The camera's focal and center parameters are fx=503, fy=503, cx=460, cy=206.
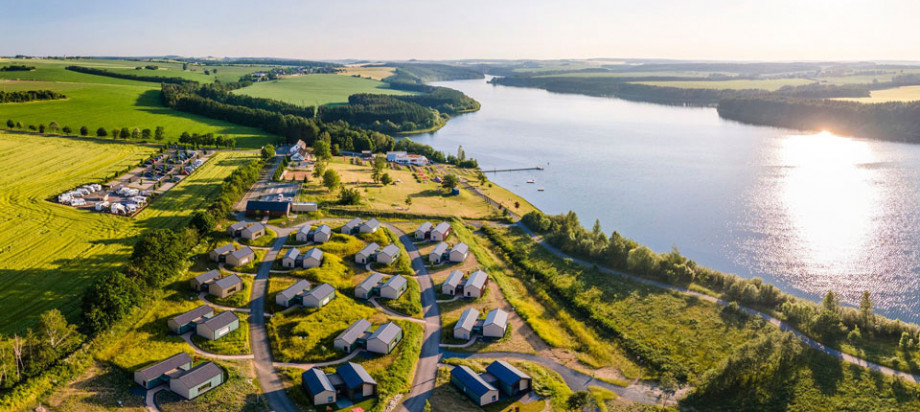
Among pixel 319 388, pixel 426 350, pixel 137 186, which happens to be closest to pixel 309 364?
pixel 319 388

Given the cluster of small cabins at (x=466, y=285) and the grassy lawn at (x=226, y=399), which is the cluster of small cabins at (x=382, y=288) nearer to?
the cluster of small cabins at (x=466, y=285)

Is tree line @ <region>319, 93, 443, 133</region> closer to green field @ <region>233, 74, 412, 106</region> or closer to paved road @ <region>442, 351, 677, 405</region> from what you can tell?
green field @ <region>233, 74, 412, 106</region>

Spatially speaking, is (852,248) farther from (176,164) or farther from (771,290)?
(176,164)

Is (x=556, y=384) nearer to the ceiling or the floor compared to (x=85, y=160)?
nearer to the floor

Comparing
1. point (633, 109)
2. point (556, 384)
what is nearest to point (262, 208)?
point (556, 384)

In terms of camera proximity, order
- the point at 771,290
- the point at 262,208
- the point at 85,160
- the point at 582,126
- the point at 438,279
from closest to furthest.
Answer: the point at 771,290, the point at 438,279, the point at 262,208, the point at 85,160, the point at 582,126

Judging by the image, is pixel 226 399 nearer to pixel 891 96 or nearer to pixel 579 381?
pixel 579 381

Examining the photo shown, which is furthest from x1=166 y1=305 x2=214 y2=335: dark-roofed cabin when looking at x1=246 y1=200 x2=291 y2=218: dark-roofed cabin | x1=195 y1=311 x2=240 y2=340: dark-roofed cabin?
x1=246 y1=200 x2=291 y2=218: dark-roofed cabin
